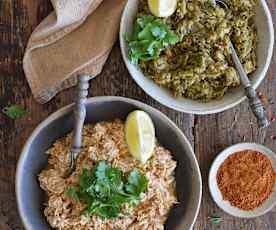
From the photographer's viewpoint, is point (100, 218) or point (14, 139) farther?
point (14, 139)

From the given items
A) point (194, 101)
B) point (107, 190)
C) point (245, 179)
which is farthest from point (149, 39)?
point (245, 179)

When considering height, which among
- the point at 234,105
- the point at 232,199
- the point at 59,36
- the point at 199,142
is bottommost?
the point at 232,199

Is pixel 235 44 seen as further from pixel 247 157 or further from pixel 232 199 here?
pixel 232 199

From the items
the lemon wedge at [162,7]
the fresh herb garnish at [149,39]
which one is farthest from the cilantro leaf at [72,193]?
the lemon wedge at [162,7]

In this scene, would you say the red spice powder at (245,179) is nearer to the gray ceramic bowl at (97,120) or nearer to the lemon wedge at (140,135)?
the gray ceramic bowl at (97,120)

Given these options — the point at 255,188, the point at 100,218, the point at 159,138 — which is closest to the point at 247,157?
the point at 255,188

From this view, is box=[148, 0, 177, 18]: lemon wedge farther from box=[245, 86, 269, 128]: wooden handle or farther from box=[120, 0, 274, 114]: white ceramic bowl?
box=[245, 86, 269, 128]: wooden handle

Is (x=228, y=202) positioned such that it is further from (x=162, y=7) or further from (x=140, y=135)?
(x=162, y=7)
